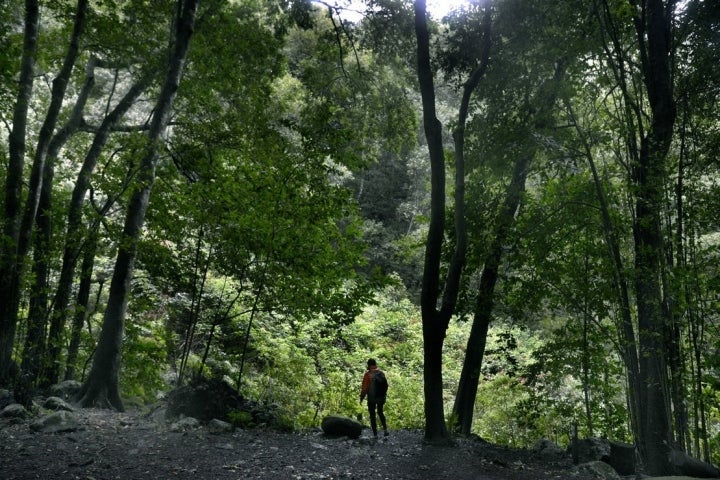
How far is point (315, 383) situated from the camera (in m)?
12.7

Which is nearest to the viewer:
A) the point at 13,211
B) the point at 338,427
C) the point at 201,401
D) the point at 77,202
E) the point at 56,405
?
the point at 56,405

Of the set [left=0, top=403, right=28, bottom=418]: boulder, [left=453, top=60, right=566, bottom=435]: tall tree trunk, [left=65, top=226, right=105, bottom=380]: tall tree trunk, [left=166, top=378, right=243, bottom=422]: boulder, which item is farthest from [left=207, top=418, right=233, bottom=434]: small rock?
[left=453, top=60, right=566, bottom=435]: tall tree trunk

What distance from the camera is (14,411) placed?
6902mm

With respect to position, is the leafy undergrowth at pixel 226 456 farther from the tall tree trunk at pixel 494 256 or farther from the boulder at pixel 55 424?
the tall tree trunk at pixel 494 256

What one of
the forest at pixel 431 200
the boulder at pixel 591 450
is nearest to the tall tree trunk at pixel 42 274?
the forest at pixel 431 200

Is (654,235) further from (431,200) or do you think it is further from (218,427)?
(218,427)

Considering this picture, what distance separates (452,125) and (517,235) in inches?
88.2

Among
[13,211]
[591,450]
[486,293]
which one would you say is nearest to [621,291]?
[486,293]

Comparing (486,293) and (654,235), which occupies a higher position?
(654,235)

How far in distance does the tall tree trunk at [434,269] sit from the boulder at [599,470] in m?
1.98

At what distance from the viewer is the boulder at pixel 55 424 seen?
6.34 m

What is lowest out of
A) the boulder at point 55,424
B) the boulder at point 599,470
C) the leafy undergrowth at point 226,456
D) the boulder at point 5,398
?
the boulder at point 599,470

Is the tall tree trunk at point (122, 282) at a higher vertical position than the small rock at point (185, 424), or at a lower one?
higher

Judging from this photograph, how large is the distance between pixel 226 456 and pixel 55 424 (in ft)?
7.18
